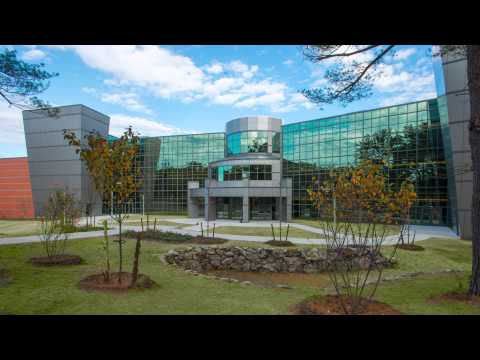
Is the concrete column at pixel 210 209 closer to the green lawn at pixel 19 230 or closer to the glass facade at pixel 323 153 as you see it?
the glass facade at pixel 323 153

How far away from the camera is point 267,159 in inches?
1441

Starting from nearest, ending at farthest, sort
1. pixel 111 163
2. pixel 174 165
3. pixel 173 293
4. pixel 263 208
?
pixel 173 293, pixel 111 163, pixel 263 208, pixel 174 165

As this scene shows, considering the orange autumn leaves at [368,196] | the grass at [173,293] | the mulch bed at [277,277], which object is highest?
the orange autumn leaves at [368,196]

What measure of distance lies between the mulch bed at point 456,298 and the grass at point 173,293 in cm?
21

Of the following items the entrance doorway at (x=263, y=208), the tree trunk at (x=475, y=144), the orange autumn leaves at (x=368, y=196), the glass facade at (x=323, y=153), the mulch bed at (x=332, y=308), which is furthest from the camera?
the entrance doorway at (x=263, y=208)

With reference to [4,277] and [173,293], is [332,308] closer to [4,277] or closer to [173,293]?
[173,293]

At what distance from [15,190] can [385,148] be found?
4806cm

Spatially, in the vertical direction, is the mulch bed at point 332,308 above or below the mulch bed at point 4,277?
above

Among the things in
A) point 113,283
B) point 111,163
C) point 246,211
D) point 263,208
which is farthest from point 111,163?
point 263,208

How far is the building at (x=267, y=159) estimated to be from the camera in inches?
1136

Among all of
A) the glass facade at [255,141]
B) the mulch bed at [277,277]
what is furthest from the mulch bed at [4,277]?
the glass facade at [255,141]

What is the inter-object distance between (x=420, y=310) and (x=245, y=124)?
36.5 metres
